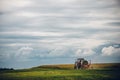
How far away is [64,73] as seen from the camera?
5488 millimetres

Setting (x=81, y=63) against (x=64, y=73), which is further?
(x=64, y=73)

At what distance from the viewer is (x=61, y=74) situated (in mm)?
5469

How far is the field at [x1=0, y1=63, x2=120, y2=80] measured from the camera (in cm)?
533

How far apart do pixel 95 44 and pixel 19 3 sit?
1.56 meters

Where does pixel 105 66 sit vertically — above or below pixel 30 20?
below

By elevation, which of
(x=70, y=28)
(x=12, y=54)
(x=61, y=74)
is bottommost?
(x=61, y=74)

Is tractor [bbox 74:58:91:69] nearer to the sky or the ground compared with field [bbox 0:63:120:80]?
nearer to the sky

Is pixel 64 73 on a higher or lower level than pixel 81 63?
lower

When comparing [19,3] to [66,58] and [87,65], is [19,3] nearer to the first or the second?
[66,58]

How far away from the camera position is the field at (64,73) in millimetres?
5332

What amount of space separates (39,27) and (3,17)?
654 mm

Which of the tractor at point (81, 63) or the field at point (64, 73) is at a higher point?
the tractor at point (81, 63)

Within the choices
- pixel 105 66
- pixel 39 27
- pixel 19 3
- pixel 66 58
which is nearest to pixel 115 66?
pixel 105 66

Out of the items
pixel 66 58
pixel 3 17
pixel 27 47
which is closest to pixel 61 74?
pixel 66 58
